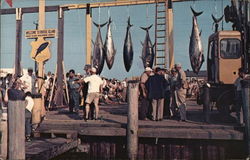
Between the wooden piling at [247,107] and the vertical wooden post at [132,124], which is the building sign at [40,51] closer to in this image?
the vertical wooden post at [132,124]

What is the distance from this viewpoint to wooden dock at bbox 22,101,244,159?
5578 mm

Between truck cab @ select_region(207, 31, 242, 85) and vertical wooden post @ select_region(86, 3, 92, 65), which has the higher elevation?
vertical wooden post @ select_region(86, 3, 92, 65)

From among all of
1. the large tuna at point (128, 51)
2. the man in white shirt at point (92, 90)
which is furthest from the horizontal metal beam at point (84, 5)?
the man in white shirt at point (92, 90)

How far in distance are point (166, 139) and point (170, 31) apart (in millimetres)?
4674

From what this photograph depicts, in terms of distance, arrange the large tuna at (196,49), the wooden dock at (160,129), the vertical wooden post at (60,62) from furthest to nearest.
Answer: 1. the vertical wooden post at (60,62)
2. the large tuna at (196,49)
3. the wooden dock at (160,129)

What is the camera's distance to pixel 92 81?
6906 millimetres

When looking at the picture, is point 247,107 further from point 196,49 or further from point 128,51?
point 128,51

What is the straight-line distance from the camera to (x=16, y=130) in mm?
4469

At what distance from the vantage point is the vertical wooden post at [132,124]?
5.74 m

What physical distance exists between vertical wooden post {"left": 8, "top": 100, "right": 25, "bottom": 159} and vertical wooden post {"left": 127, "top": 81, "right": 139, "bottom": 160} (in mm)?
2122

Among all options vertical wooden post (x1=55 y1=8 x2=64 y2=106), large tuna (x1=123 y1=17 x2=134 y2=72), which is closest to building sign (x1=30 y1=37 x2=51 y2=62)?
vertical wooden post (x1=55 y1=8 x2=64 y2=106)

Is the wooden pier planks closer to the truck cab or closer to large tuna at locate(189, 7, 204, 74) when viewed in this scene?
the truck cab

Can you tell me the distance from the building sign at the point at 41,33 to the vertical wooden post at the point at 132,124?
2764 mm

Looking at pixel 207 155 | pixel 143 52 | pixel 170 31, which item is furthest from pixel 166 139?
pixel 143 52
